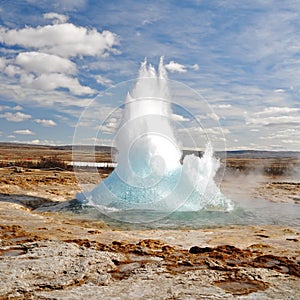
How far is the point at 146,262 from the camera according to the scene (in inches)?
273

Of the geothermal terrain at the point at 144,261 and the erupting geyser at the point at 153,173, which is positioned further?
the erupting geyser at the point at 153,173

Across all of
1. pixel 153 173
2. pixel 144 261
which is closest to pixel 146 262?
pixel 144 261

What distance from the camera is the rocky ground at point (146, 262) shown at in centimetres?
548

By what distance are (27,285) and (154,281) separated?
190 centimetres

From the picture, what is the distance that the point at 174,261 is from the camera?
6.97 meters

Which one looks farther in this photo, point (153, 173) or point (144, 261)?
point (153, 173)

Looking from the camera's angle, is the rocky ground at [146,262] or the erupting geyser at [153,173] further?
the erupting geyser at [153,173]

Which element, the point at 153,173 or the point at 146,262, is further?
the point at 153,173

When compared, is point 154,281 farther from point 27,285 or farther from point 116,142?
point 116,142

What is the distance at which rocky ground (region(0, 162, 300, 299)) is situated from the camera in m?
5.48

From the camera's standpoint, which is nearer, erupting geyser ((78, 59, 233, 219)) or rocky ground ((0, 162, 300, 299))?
rocky ground ((0, 162, 300, 299))

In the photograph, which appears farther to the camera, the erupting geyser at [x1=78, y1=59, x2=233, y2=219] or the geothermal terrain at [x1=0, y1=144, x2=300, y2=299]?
the erupting geyser at [x1=78, y1=59, x2=233, y2=219]

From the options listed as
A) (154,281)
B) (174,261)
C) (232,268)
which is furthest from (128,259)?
(232,268)

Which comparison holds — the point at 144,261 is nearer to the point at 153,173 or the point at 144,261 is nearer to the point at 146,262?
the point at 146,262
